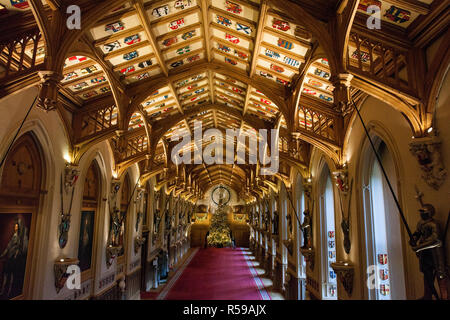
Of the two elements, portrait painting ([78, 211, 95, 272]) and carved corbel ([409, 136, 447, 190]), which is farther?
portrait painting ([78, 211, 95, 272])

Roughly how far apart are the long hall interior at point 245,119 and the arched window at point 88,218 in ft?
0.21

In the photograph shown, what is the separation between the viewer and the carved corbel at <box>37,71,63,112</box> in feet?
12.8

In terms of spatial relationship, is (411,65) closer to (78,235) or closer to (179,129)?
(78,235)

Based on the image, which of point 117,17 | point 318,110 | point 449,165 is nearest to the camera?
point 449,165

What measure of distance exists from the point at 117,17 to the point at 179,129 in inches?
333

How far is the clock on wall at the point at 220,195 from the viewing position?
35013mm

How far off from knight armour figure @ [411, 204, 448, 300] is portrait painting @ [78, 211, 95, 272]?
315 inches

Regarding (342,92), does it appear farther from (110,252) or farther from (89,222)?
(110,252)

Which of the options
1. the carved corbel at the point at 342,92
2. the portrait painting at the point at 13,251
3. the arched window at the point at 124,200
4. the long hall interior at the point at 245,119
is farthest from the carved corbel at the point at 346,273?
the arched window at the point at 124,200

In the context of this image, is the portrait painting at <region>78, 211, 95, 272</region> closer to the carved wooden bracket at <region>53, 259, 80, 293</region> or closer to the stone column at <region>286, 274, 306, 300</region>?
the carved wooden bracket at <region>53, 259, 80, 293</region>

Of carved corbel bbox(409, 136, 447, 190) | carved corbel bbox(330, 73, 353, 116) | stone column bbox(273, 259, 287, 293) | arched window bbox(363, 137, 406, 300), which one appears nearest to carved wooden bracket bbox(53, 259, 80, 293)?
carved corbel bbox(330, 73, 353, 116)

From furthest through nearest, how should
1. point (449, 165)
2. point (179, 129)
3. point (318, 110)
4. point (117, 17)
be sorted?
point (179, 129) < point (318, 110) < point (117, 17) < point (449, 165)
